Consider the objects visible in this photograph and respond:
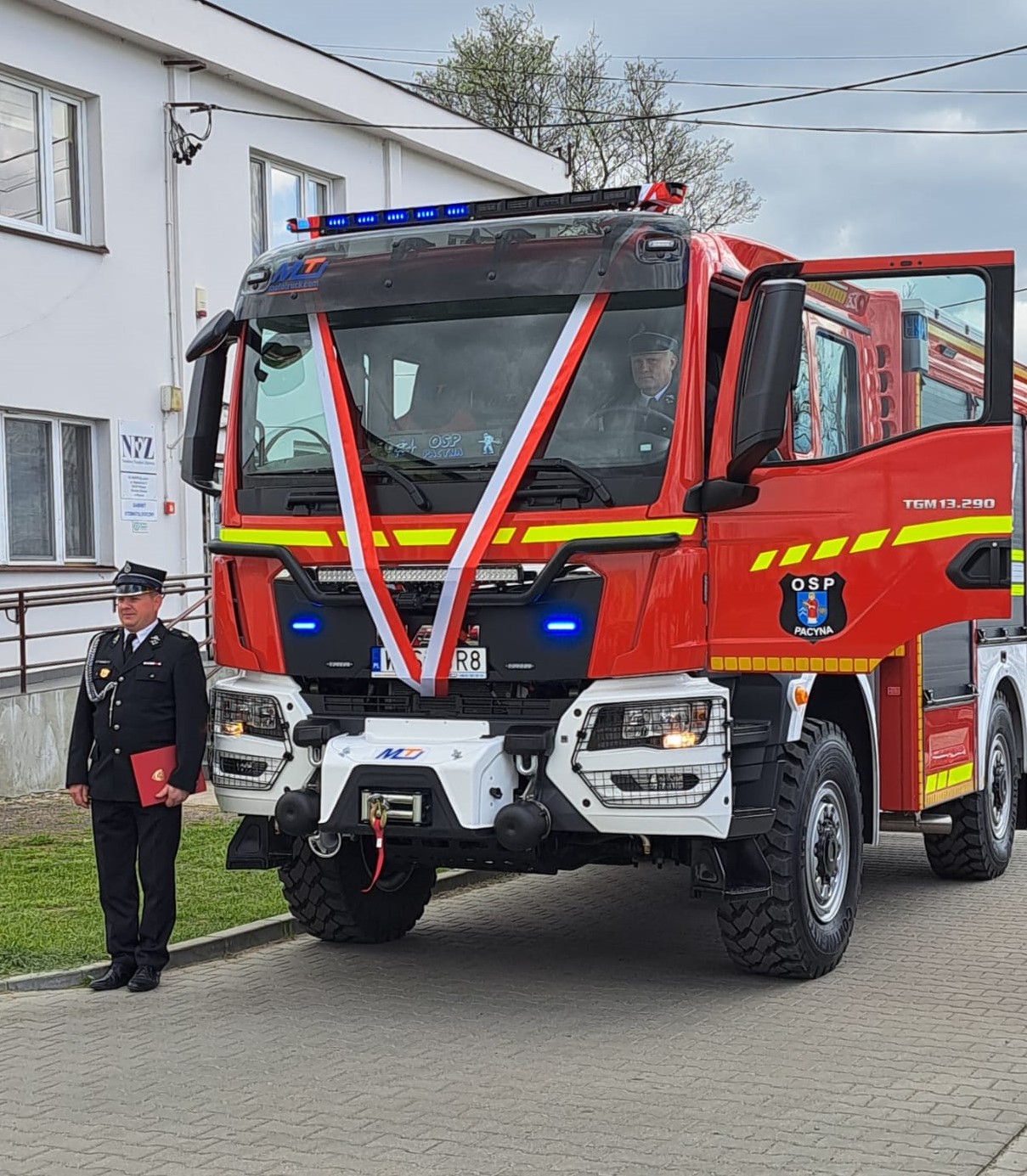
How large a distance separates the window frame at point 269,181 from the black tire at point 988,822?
10751 millimetres

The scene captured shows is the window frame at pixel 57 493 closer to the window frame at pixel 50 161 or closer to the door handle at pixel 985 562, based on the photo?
the window frame at pixel 50 161

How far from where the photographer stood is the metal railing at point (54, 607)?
1441 cm

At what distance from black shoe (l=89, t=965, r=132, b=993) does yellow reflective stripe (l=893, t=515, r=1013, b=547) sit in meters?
3.81

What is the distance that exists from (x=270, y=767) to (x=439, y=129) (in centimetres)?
1566

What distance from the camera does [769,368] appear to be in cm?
686

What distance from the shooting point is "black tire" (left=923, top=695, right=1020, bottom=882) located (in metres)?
10.2

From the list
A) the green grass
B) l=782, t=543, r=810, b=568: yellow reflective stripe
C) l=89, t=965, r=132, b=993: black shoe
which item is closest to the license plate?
l=782, t=543, r=810, b=568: yellow reflective stripe

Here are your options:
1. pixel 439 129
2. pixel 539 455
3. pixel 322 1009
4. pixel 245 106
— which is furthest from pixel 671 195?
pixel 439 129

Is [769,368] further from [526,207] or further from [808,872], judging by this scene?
[808,872]

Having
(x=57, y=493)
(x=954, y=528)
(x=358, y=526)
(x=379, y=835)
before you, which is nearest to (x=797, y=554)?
(x=954, y=528)

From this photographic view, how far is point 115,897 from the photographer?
7613 millimetres

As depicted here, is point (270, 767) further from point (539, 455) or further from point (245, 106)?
point (245, 106)

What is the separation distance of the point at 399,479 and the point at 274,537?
2.14 ft

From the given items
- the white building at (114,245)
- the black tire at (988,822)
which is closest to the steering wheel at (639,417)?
the black tire at (988,822)
